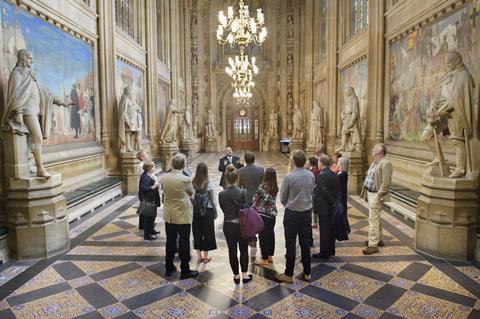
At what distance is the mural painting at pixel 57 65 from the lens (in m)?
6.32

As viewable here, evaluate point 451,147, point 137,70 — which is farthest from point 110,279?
point 137,70

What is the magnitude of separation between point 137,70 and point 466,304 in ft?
43.8

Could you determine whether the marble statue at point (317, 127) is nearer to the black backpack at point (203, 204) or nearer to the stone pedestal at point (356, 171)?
the stone pedestal at point (356, 171)

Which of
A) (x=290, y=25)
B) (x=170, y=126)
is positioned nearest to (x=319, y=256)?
(x=170, y=126)

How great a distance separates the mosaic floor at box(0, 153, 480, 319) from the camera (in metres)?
3.70

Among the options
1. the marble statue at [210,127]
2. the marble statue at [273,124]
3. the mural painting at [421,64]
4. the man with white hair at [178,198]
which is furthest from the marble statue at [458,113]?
the marble statue at [210,127]

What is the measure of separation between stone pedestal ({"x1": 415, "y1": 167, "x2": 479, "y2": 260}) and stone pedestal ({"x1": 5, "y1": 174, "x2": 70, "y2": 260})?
18.6 ft

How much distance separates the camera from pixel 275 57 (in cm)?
2711

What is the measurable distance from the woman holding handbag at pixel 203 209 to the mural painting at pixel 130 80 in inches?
303

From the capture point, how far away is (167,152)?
1543 cm

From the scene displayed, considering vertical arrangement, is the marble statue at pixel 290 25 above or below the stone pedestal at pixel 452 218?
above

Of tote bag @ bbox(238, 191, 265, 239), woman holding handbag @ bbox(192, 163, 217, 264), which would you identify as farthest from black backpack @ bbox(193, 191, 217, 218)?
tote bag @ bbox(238, 191, 265, 239)

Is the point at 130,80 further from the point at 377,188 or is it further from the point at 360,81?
the point at 377,188

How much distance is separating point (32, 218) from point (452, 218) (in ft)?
20.1
